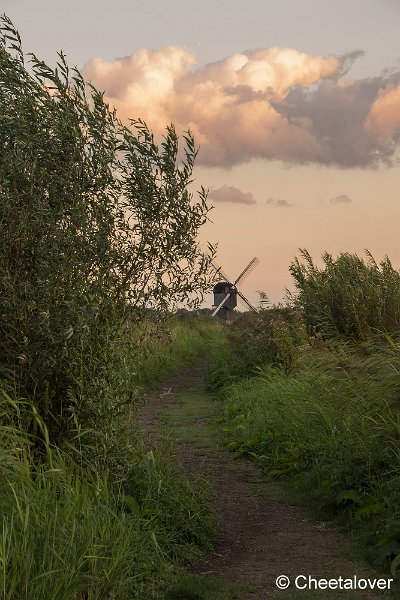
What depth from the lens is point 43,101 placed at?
8805 millimetres

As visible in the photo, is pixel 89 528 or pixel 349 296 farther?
pixel 349 296

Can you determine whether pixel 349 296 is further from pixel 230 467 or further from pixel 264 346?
pixel 230 467

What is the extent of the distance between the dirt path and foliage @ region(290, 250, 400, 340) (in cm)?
647

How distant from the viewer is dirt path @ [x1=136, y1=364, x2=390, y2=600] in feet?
25.5

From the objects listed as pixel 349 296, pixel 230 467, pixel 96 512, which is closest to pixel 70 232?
pixel 96 512

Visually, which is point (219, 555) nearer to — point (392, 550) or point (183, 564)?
point (183, 564)

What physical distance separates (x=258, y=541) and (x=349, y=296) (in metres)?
10.1

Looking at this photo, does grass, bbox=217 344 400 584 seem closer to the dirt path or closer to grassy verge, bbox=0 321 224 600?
the dirt path

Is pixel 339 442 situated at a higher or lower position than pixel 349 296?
lower

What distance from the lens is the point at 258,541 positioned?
9031 millimetres

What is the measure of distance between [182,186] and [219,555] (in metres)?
4.01

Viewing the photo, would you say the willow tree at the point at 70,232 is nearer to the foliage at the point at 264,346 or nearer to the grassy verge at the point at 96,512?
the grassy verge at the point at 96,512

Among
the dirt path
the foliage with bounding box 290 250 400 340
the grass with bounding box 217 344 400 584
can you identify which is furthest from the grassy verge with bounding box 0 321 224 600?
the foliage with bounding box 290 250 400 340

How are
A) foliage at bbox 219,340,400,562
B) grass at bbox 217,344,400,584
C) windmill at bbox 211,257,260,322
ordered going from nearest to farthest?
grass at bbox 217,344,400,584 → foliage at bbox 219,340,400,562 → windmill at bbox 211,257,260,322
